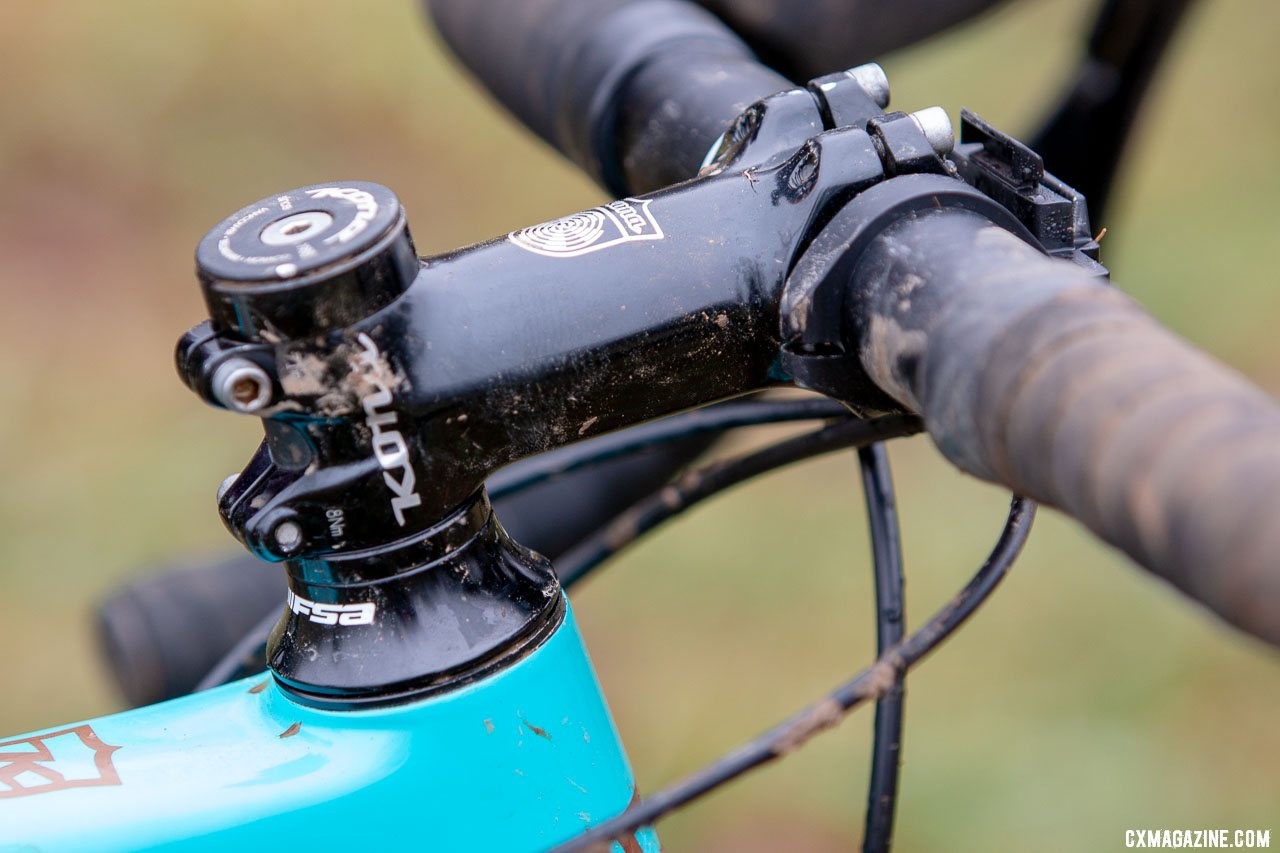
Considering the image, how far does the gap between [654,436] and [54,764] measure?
1.50 ft

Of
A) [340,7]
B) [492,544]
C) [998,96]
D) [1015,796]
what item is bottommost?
[1015,796]

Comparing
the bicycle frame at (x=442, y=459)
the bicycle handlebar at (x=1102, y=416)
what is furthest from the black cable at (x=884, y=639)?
the bicycle handlebar at (x=1102, y=416)

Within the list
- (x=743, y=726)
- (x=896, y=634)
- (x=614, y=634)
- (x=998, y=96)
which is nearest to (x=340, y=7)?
(x=998, y=96)

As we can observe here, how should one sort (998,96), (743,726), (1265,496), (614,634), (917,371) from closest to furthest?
(1265,496) < (917,371) < (743,726) < (614,634) < (998,96)

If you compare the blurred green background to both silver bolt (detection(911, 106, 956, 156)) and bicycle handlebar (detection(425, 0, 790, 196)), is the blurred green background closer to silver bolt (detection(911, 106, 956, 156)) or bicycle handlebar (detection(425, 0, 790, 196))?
bicycle handlebar (detection(425, 0, 790, 196))

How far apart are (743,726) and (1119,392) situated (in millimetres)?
1602

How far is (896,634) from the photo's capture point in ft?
2.44

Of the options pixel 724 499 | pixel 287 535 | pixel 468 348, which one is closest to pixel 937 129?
pixel 468 348

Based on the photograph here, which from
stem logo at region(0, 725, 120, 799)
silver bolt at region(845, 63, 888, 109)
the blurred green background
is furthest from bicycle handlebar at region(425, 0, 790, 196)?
stem logo at region(0, 725, 120, 799)

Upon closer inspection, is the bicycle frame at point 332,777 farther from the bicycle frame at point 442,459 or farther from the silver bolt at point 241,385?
the silver bolt at point 241,385

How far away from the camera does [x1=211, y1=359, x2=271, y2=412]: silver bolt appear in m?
0.52

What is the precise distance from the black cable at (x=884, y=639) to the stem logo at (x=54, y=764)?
38 cm

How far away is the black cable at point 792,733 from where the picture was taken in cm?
53

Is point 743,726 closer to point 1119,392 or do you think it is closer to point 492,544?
point 492,544
